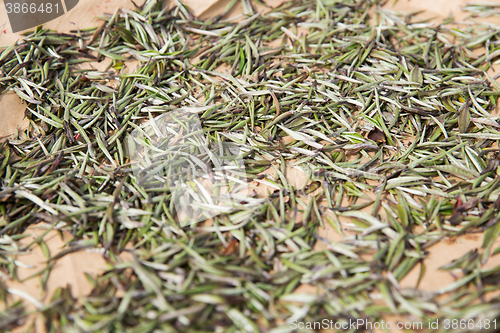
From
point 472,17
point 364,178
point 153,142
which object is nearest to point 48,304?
point 153,142

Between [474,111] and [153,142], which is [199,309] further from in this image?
[474,111]

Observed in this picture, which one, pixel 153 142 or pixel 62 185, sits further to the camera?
pixel 153 142

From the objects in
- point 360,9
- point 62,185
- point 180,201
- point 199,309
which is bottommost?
point 199,309

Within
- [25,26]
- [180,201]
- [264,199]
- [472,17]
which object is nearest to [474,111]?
[472,17]

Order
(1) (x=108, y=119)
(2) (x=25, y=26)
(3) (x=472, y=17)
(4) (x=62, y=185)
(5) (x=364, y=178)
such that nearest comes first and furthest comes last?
1. (4) (x=62, y=185)
2. (5) (x=364, y=178)
3. (1) (x=108, y=119)
4. (2) (x=25, y=26)
5. (3) (x=472, y=17)

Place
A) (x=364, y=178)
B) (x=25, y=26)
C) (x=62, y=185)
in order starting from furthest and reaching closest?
(x=25, y=26), (x=364, y=178), (x=62, y=185)

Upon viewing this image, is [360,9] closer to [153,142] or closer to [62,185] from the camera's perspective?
[153,142]

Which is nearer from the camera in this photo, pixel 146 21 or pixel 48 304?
pixel 48 304

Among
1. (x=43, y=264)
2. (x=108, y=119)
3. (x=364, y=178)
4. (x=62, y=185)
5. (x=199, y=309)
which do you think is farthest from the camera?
(x=108, y=119)

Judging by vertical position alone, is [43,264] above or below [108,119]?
below
